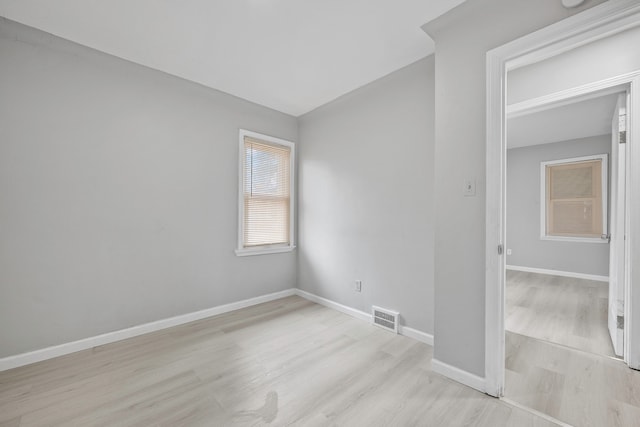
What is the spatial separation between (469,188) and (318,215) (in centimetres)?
208

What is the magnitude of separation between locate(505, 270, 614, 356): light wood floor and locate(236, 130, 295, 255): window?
9.78ft

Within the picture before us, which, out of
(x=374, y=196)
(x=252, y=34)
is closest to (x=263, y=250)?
(x=374, y=196)

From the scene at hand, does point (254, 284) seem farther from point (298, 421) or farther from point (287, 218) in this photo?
point (298, 421)

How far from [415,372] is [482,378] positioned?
0.45 metres

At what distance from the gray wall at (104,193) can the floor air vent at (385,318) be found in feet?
5.69

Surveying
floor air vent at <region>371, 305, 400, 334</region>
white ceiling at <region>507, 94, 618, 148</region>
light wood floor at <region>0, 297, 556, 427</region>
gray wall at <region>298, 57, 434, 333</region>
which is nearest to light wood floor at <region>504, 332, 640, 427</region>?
light wood floor at <region>0, 297, 556, 427</region>

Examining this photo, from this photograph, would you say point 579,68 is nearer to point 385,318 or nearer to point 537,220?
point 385,318

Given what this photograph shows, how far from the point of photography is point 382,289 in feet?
9.15

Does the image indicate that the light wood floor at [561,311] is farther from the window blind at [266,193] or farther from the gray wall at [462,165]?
the window blind at [266,193]

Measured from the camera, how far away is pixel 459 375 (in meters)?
1.85

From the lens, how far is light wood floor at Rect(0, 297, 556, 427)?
5.06 ft

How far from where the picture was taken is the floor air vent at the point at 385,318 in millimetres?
2621

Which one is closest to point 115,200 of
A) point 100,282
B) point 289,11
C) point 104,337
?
point 100,282

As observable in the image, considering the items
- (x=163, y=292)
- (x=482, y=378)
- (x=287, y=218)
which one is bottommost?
(x=482, y=378)
